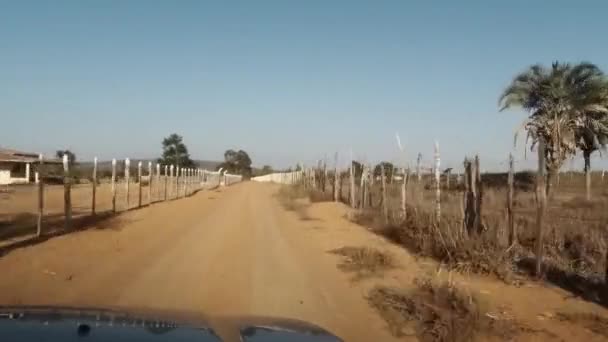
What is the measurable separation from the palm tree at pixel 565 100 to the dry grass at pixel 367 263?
16.7 m

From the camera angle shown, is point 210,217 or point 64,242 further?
point 210,217

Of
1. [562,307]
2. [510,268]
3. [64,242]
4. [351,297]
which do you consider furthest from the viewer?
[64,242]

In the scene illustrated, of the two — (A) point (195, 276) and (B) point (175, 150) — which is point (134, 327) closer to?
(A) point (195, 276)

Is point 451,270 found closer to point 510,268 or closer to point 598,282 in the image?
point 510,268

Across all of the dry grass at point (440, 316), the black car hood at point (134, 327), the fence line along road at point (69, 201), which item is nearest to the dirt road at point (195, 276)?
the dry grass at point (440, 316)

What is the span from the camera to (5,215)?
2220 centimetres

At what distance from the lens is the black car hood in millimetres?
3490

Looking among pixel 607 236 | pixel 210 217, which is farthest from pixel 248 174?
pixel 607 236

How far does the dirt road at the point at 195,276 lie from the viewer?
8.37 meters

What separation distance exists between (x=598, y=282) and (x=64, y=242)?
11.1 meters

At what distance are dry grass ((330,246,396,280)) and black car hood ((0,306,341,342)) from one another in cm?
691

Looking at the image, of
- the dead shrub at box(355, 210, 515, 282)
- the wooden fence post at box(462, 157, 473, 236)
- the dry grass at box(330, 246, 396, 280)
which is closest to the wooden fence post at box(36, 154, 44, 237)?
the dry grass at box(330, 246, 396, 280)

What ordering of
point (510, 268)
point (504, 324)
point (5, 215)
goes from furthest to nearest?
point (5, 215)
point (510, 268)
point (504, 324)

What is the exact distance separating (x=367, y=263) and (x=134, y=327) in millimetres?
8673
